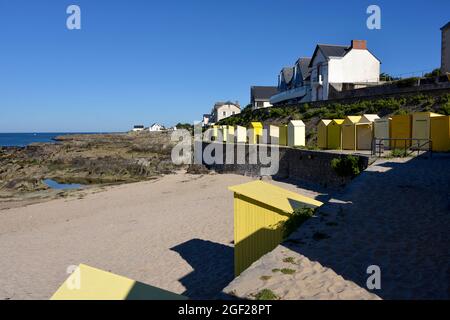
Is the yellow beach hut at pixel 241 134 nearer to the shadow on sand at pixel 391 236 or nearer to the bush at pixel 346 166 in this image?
the bush at pixel 346 166

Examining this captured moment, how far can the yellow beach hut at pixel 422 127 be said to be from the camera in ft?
57.4

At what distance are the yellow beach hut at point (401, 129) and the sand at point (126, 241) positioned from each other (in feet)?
19.4

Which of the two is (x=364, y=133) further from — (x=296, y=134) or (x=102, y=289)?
(x=102, y=289)

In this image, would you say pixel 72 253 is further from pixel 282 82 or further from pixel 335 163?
pixel 282 82

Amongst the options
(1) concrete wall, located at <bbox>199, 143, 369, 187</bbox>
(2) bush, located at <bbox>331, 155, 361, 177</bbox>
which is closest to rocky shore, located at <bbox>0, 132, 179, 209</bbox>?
(1) concrete wall, located at <bbox>199, 143, 369, 187</bbox>

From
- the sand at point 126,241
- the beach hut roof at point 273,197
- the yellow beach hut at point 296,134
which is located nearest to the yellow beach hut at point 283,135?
the yellow beach hut at point 296,134

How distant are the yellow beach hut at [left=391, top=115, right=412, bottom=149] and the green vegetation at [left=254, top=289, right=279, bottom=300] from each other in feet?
51.5

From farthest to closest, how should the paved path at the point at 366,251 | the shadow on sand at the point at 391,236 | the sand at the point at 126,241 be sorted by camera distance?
the sand at the point at 126,241
the shadow on sand at the point at 391,236
the paved path at the point at 366,251

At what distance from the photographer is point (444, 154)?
659 inches

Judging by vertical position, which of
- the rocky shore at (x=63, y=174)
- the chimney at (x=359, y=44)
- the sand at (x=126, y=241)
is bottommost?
the sand at (x=126, y=241)

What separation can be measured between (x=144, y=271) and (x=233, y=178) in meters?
18.0

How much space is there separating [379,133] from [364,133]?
83cm

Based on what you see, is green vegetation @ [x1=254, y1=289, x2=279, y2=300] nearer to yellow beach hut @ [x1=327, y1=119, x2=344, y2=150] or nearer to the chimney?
yellow beach hut @ [x1=327, y1=119, x2=344, y2=150]
